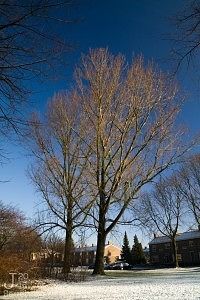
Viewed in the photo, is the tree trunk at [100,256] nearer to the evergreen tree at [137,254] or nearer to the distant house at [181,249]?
the distant house at [181,249]

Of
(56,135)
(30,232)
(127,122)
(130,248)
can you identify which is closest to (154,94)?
(127,122)

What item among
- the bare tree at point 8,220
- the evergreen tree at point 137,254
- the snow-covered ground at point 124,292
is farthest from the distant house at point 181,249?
the snow-covered ground at point 124,292

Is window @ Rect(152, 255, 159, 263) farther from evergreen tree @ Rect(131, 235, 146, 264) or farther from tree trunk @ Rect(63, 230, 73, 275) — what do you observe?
tree trunk @ Rect(63, 230, 73, 275)

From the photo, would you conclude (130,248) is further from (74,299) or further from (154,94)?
(74,299)

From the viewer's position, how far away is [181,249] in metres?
70.9

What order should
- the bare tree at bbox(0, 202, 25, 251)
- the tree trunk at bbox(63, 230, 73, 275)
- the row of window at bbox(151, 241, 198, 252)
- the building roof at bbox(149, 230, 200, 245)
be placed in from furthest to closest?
the row of window at bbox(151, 241, 198, 252) → the building roof at bbox(149, 230, 200, 245) → the bare tree at bbox(0, 202, 25, 251) → the tree trunk at bbox(63, 230, 73, 275)

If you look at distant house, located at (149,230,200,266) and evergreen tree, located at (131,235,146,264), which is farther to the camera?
evergreen tree, located at (131,235,146,264)

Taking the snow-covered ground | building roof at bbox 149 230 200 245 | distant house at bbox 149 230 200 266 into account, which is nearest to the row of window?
distant house at bbox 149 230 200 266

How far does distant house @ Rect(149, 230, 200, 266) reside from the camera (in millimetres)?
67363

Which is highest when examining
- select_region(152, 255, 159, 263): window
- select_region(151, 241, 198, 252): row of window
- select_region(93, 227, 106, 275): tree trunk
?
select_region(151, 241, 198, 252): row of window

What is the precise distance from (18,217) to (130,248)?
4304 cm

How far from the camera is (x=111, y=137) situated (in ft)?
71.8

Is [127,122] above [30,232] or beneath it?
above

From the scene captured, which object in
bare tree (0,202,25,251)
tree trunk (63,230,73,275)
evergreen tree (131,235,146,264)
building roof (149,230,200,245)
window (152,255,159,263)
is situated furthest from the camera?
evergreen tree (131,235,146,264)
